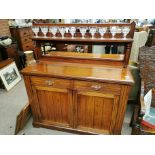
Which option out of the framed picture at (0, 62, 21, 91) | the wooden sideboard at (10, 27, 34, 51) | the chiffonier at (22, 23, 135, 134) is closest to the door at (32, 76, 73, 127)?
the chiffonier at (22, 23, 135, 134)

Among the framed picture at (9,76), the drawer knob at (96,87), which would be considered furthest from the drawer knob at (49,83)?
the framed picture at (9,76)

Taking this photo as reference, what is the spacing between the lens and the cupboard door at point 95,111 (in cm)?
155

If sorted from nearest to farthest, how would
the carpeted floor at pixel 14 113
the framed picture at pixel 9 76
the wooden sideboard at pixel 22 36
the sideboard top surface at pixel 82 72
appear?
the sideboard top surface at pixel 82 72 < the carpeted floor at pixel 14 113 < the framed picture at pixel 9 76 < the wooden sideboard at pixel 22 36

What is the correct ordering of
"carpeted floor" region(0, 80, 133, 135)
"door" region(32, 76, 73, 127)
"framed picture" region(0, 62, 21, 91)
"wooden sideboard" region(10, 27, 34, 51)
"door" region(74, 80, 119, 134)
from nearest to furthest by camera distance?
"door" region(74, 80, 119, 134) < "door" region(32, 76, 73, 127) < "carpeted floor" region(0, 80, 133, 135) < "framed picture" region(0, 62, 21, 91) < "wooden sideboard" region(10, 27, 34, 51)

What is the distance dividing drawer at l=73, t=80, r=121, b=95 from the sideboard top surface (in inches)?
2.2

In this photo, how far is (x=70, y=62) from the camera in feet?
6.03

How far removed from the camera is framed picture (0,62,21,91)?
9.61ft

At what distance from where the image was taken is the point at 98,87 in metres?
1.48

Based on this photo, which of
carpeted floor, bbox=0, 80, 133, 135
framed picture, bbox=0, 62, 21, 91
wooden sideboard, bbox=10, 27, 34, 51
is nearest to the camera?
carpeted floor, bbox=0, 80, 133, 135

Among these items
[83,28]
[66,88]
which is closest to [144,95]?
[66,88]

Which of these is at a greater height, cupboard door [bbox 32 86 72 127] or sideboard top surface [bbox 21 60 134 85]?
sideboard top surface [bbox 21 60 134 85]

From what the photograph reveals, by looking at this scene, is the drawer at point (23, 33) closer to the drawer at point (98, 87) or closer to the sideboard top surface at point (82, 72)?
the sideboard top surface at point (82, 72)

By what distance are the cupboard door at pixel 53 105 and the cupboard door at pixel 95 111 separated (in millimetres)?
112

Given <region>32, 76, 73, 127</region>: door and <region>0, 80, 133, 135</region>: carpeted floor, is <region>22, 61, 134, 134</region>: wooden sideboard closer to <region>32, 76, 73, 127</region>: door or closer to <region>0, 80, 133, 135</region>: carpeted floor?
<region>32, 76, 73, 127</region>: door
